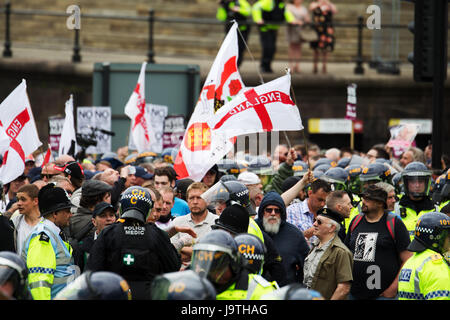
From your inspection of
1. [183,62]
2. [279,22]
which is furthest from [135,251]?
[183,62]

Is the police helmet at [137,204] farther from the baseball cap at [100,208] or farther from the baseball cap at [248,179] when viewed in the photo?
the baseball cap at [248,179]

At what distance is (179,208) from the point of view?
944 centimetres

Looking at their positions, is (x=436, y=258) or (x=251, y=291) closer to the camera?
(x=251, y=291)

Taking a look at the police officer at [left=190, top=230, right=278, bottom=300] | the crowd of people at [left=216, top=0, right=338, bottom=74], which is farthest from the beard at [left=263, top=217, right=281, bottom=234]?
the crowd of people at [left=216, top=0, right=338, bottom=74]

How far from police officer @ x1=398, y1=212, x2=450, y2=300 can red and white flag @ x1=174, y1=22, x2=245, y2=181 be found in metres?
3.56

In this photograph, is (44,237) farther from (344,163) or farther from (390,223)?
(344,163)

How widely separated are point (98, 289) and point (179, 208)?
477 centimetres

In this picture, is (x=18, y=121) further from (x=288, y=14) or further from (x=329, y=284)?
(x=288, y=14)

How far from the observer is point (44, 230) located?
7.25m

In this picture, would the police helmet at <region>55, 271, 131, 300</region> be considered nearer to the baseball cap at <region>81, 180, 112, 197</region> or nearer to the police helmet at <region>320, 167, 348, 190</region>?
the baseball cap at <region>81, 180, 112, 197</region>

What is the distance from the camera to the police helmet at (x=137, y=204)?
696 centimetres

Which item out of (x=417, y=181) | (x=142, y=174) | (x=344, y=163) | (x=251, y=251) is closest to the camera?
(x=251, y=251)

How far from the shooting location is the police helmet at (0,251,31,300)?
16.4ft
